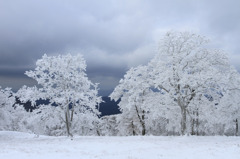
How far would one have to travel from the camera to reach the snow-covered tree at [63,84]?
1022 inches

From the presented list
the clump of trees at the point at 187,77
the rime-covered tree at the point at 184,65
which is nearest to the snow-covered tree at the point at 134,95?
the clump of trees at the point at 187,77

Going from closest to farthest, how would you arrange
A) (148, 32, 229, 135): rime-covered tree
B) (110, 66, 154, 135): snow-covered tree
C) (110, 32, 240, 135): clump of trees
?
(110, 32, 240, 135): clump of trees → (148, 32, 229, 135): rime-covered tree → (110, 66, 154, 135): snow-covered tree

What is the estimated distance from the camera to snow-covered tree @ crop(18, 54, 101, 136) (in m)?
26.0

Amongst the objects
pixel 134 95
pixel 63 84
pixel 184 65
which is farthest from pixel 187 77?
pixel 63 84

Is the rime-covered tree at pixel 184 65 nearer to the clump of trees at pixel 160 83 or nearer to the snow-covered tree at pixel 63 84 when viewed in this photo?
the clump of trees at pixel 160 83

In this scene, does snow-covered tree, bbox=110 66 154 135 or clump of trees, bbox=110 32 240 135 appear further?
snow-covered tree, bbox=110 66 154 135

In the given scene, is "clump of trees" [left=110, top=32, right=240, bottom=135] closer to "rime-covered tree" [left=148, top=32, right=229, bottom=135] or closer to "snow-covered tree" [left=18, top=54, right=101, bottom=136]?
"rime-covered tree" [left=148, top=32, right=229, bottom=135]

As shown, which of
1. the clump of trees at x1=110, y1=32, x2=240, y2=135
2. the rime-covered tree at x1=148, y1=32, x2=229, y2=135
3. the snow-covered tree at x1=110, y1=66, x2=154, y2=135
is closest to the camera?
the clump of trees at x1=110, y1=32, x2=240, y2=135

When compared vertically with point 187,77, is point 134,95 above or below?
below

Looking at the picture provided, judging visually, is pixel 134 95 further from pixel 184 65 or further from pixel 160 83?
pixel 184 65

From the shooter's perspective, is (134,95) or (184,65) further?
(134,95)

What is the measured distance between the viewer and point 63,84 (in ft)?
89.1

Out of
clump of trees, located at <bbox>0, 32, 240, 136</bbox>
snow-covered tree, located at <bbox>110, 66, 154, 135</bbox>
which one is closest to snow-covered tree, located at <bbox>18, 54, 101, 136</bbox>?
clump of trees, located at <bbox>0, 32, 240, 136</bbox>

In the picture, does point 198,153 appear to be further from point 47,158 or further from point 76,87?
point 76,87
